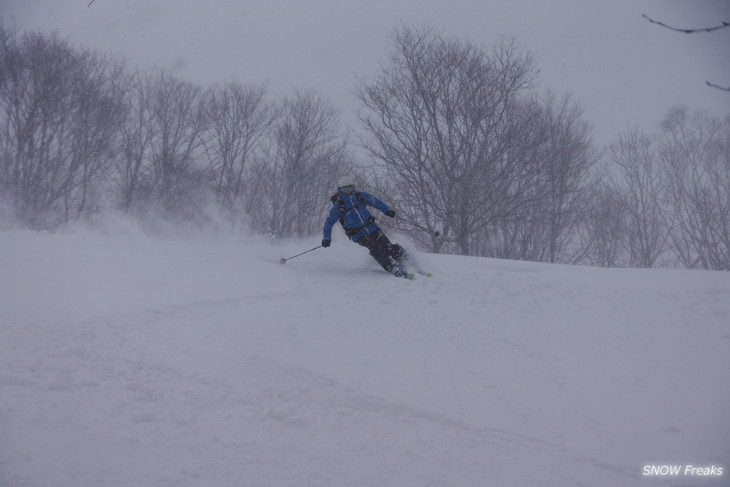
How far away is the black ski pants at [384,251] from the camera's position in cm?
856

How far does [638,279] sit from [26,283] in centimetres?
852

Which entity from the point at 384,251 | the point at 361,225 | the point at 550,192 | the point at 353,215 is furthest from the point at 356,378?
the point at 550,192

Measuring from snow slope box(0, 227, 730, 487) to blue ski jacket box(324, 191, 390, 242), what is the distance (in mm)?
1462

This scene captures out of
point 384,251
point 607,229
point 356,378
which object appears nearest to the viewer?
point 356,378

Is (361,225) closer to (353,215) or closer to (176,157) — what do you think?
(353,215)

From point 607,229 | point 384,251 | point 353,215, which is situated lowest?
point 384,251

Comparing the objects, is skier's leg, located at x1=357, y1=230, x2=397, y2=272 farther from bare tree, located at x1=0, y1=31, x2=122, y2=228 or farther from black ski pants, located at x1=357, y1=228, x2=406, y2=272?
bare tree, located at x1=0, y1=31, x2=122, y2=228

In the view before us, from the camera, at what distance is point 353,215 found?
8.81 metres

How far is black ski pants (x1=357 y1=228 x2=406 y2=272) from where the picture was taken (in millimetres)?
8562

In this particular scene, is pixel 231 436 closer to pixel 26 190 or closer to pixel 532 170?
pixel 532 170

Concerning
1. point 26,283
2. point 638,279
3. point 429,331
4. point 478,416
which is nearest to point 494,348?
point 429,331

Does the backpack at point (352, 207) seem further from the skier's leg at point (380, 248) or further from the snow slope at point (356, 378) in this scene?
the snow slope at point (356, 378)

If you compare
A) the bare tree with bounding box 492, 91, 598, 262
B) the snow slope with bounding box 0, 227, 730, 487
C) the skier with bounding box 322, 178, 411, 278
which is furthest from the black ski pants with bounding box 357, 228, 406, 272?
the bare tree with bounding box 492, 91, 598, 262

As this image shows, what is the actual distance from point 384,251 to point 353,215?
0.89 metres
